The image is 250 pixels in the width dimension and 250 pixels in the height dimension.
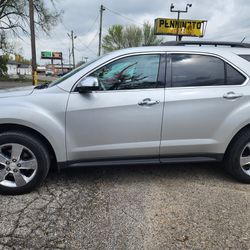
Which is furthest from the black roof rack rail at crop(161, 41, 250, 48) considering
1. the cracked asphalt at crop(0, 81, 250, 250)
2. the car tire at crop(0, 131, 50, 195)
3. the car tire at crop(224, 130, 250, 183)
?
the car tire at crop(0, 131, 50, 195)

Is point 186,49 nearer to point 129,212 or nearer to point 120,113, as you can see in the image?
point 120,113

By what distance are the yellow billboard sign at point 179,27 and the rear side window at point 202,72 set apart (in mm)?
32226

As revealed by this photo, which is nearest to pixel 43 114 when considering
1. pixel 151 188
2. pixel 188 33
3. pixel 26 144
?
pixel 26 144

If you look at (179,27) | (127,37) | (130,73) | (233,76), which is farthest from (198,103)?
(127,37)

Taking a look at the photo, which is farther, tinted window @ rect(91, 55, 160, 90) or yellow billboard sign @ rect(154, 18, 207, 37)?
yellow billboard sign @ rect(154, 18, 207, 37)

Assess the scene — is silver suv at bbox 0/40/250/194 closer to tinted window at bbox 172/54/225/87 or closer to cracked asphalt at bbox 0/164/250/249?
tinted window at bbox 172/54/225/87

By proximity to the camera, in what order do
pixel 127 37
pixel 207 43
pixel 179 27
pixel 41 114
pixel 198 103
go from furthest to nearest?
pixel 127 37, pixel 179 27, pixel 207 43, pixel 198 103, pixel 41 114

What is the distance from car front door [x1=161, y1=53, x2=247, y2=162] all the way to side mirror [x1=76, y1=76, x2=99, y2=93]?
2.84 feet

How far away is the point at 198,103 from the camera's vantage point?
12.6 ft

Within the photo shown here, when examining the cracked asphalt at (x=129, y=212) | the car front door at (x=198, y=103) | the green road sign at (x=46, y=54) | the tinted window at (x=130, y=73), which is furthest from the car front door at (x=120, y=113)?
the green road sign at (x=46, y=54)

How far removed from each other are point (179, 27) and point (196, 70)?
3316 centimetres

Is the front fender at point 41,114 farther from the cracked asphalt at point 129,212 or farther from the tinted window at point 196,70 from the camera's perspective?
the tinted window at point 196,70

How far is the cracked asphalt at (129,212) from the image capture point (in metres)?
2.81

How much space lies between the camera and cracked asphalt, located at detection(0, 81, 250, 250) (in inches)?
111
